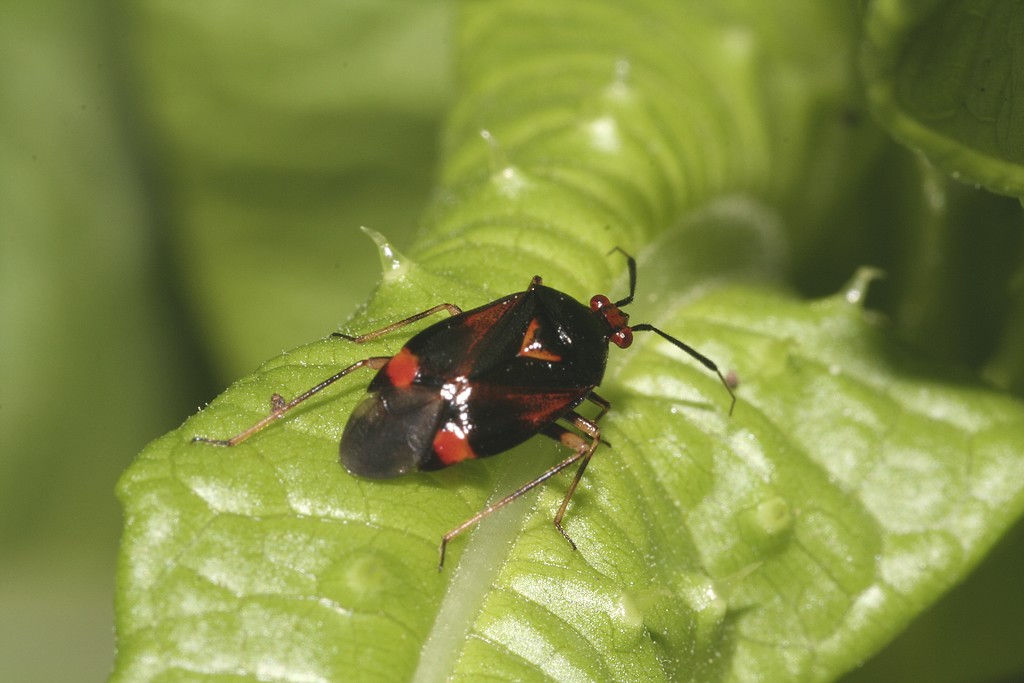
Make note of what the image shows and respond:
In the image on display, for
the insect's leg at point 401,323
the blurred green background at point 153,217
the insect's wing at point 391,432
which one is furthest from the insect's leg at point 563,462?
the blurred green background at point 153,217

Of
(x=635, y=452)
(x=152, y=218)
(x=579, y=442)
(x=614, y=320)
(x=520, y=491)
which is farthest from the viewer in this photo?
(x=152, y=218)

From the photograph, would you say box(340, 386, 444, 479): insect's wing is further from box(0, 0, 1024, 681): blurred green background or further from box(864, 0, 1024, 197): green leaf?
box(0, 0, 1024, 681): blurred green background

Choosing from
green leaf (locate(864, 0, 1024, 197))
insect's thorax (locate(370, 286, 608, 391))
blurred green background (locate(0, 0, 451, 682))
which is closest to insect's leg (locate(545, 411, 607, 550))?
insect's thorax (locate(370, 286, 608, 391))

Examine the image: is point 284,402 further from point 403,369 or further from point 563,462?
point 563,462

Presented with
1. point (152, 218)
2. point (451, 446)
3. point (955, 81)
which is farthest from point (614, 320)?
point (152, 218)

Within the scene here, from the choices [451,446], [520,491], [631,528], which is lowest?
[631,528]

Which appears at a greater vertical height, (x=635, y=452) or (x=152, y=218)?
(x=152, y=218)

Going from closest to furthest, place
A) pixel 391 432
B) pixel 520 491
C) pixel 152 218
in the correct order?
1. pixel 391 432
2. pixel 520 491
3. pixel 152 218
